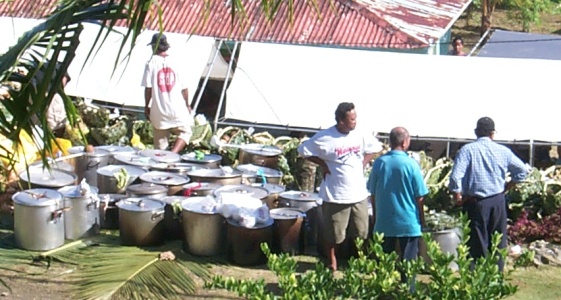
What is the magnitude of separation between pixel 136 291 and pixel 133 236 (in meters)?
1.26

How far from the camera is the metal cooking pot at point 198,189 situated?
9.70 m

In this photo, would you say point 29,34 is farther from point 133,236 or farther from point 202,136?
point 202,136

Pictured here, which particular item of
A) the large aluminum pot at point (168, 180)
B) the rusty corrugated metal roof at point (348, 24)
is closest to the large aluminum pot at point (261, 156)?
the large aluminum pot at point (168, 180)

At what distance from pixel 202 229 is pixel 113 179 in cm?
161

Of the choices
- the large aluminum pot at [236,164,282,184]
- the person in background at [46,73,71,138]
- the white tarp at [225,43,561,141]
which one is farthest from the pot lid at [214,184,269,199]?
the person in background at [46,73,71,138]

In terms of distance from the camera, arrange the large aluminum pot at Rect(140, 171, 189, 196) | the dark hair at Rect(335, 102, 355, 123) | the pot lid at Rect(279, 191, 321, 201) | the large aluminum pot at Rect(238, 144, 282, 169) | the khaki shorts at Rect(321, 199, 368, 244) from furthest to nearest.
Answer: the large aluminum pot at Rect(238, 144, 282, 169), the large aluminum pot at Rect(140, 171, 189, 196), the pot lid at Rect(279, 191, 321, 201), the khaki shorts at Rect(321, 199, 368, 244), the dark hair at Rect(335, 102, 355, 123)

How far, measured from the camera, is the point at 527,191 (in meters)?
9.97

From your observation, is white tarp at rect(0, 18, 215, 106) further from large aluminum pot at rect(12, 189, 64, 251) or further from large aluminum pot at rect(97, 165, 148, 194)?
large aluminum pot at rect(12, 189, 64, 251)

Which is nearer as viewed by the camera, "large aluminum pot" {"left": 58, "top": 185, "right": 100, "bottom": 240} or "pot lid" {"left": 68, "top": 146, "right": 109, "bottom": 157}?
"large aluminum pot" {"left": 58, "top": 185, "right": 100, "bottom": 240}

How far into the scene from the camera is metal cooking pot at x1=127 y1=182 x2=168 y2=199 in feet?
31.4

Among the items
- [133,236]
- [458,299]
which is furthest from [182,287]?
[458,299]

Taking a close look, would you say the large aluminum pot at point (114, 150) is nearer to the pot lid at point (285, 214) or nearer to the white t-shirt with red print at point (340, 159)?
the pot lid at point (285, 214)

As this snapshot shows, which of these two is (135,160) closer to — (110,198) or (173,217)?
(110,198)

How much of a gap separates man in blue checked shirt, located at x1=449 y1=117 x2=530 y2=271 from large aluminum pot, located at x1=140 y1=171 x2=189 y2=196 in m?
3.10
